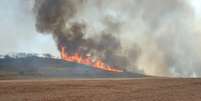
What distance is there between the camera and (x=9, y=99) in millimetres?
45500

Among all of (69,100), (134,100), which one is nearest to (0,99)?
(69,100)

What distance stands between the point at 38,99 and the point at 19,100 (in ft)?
8.24

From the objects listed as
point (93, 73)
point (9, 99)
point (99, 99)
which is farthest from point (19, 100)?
point (93, 73)

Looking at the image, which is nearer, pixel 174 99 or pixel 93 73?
pixel 174 99

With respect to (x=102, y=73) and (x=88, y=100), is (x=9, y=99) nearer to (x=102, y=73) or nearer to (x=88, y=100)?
(x=88, y=100)

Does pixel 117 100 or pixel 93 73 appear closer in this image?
pixel 117 100

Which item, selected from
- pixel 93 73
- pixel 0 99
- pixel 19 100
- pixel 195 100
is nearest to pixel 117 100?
pixel 195 100

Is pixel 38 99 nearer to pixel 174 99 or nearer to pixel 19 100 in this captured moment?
Answer: pixel 19 100

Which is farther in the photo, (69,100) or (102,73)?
(102,73)

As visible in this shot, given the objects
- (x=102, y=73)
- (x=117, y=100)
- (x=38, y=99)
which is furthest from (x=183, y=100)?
(x=102, y=73)

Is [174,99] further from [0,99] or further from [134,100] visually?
[0,99]

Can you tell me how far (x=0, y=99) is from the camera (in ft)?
150

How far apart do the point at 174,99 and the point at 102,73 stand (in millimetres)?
155607

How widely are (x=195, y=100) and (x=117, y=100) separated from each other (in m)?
10.1
